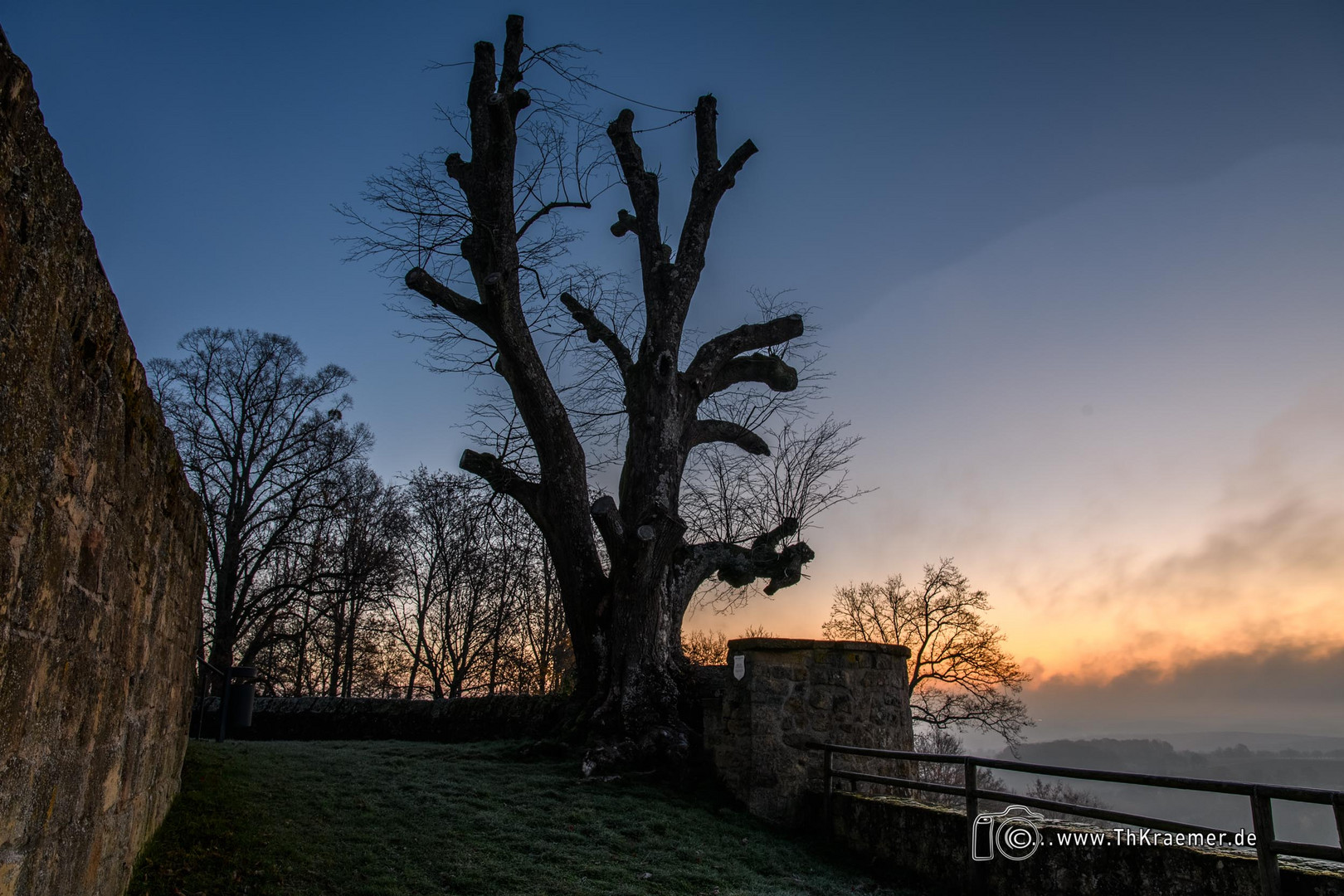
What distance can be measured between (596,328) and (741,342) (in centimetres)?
223

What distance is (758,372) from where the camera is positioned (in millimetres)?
12695

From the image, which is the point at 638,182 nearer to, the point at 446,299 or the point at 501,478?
the point at 446,299

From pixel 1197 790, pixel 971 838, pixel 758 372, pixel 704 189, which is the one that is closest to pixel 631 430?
pixel 758 372

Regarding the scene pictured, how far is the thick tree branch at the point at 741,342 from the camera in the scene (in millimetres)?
11828

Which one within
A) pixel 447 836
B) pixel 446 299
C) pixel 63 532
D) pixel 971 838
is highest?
pixel 446 299

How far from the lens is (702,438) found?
12.3m

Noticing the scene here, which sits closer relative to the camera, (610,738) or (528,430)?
(610,738)

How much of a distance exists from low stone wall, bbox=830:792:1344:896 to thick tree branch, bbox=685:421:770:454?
5.78 metres

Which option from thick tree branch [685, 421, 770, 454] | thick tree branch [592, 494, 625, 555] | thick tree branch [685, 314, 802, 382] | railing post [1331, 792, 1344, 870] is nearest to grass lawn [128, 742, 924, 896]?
thick tree branch [592, 494, 625, 555]

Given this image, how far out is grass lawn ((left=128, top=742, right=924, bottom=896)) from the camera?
4.77 meters

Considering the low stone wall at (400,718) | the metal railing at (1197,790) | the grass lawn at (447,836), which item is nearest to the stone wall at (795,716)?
the grass lawn at (447,836)

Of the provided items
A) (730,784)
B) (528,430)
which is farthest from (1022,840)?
(528,430)

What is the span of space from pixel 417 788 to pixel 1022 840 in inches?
198

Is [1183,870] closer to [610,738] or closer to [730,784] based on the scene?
[730,784]
